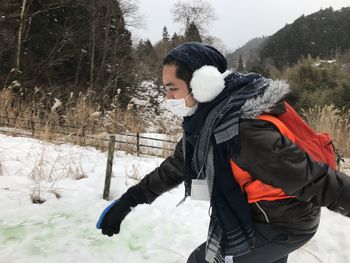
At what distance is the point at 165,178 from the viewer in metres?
2.04

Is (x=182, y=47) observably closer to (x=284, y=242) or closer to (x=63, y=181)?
(x=284, y=242)

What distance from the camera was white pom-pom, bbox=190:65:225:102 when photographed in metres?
1.50

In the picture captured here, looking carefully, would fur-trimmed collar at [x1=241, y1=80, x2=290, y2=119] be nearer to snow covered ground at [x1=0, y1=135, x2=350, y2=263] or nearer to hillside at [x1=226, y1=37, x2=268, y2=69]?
snow covered ground at [x1=0, y1=135, x2=350, y2=263]

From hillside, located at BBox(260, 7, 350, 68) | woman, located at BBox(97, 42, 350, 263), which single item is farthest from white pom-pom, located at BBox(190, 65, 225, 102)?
hillside, located at BBox(260, 7, 350, 68)

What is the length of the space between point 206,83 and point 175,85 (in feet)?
0.65

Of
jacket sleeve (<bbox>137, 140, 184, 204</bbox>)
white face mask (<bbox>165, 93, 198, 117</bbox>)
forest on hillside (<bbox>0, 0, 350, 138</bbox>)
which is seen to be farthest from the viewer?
forest on hillside (<bbox>0, 0, 350, 138</bbox>)

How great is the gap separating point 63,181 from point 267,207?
339 centimetres

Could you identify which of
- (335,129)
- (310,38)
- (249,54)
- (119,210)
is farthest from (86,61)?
(249,54)

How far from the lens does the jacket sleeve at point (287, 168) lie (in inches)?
51.4

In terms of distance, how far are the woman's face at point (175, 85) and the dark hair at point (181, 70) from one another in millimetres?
13

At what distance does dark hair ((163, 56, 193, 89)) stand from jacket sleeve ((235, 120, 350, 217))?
1.19 ft

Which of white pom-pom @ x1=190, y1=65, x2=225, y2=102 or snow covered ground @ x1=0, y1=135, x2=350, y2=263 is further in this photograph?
snow covered ground @ x1=0, y1=135, x2=350, y2=263

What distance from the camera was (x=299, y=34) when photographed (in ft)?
183

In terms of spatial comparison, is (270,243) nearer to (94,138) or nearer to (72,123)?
(94,138)
